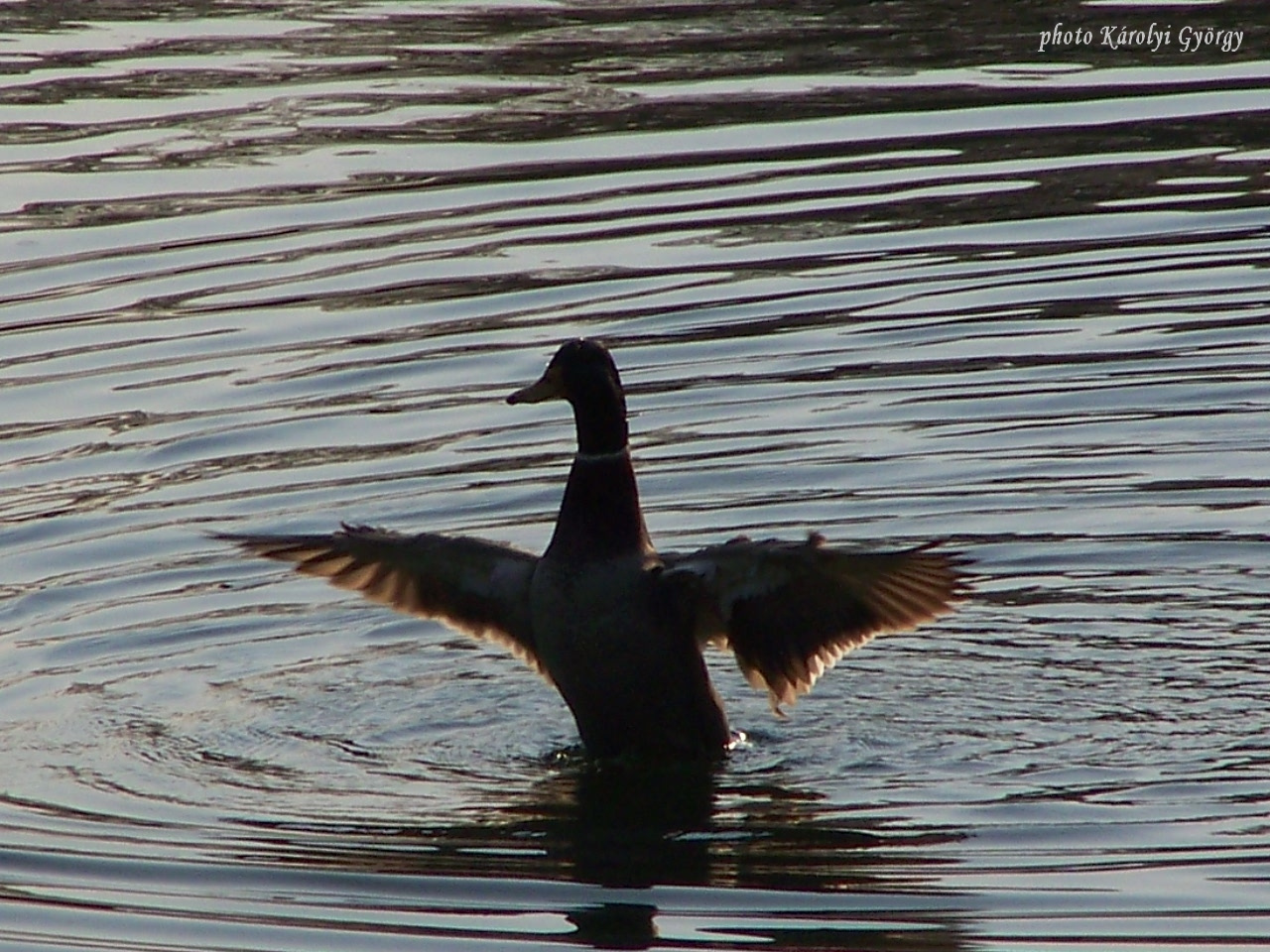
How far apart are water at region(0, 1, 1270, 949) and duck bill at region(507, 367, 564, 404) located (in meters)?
1.13

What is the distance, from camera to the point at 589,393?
910cm

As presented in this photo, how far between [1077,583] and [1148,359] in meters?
2.67

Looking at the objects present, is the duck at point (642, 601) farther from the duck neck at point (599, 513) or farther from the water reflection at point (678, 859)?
the water reflection at point (678, 859)

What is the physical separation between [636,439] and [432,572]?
2637 millimetres

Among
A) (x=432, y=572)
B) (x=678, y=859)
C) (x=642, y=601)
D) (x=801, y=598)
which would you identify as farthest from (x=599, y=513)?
(x=678, y=859)

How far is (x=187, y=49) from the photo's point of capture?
58.9 ft

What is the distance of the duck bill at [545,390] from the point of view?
9133 mm

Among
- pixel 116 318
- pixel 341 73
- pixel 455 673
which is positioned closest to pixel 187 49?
pixel 341 73

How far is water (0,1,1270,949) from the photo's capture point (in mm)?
7836

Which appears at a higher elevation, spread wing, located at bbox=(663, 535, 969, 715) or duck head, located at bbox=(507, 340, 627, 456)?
duck head, located at bbox=(507, 340, 627, 456)

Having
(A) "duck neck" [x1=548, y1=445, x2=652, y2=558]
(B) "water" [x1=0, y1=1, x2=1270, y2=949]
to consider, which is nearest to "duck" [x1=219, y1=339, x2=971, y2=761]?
(A) "duck neck" [x1=548, y1=445, x2=652, y2=558]

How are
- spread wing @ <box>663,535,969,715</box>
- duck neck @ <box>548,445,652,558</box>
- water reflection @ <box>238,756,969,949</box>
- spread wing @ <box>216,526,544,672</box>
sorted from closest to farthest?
water reflection @ <box>238,756,969,949</box> < spread wing @ <box>663,535,969,715</box> < duck neck @ <box>548,445,652,558</box> < spread wing @ <box>216,526,544,672</box>

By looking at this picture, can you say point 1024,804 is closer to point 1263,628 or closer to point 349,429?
point 1263,628

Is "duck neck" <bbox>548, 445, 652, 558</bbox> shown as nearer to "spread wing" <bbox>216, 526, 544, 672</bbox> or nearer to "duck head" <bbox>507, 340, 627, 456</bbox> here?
"duck head" <bbox>507, 340, 627, 456</bbox>
